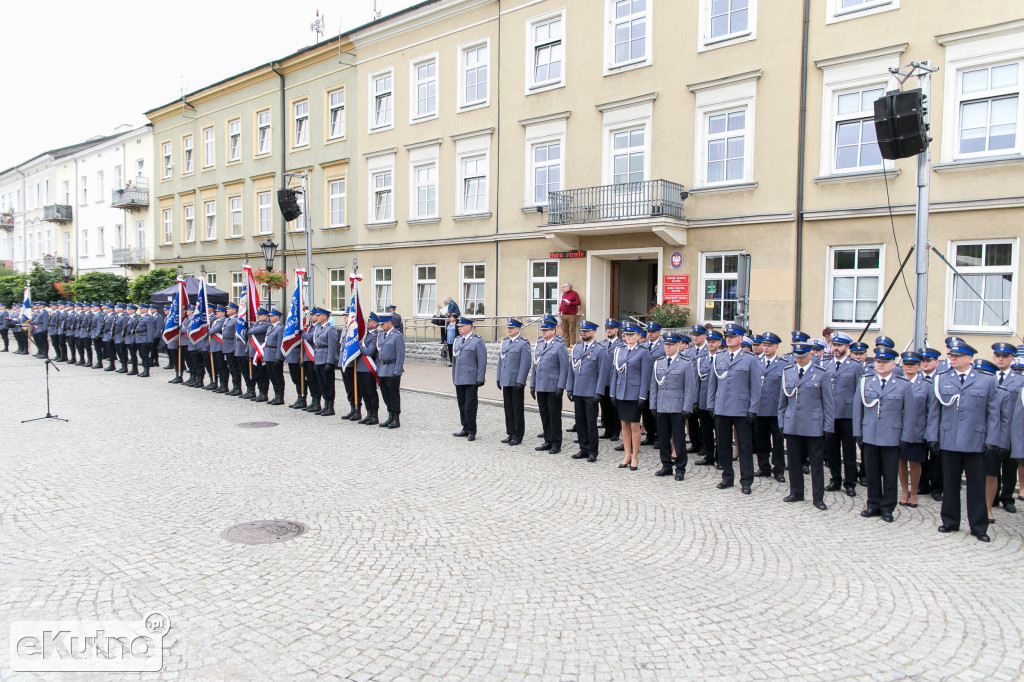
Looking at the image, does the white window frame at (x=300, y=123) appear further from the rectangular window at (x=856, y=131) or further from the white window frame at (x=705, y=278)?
the rectangular window at (x=856, y=131)

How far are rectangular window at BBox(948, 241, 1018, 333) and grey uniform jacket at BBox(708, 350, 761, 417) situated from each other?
886cm

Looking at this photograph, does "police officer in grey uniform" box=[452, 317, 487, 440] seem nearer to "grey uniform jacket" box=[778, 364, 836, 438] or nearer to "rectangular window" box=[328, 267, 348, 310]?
"grey uniform jacket" box=[778, 364, 836, 438]

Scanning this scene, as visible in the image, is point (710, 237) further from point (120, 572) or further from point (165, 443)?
point (120, 572)

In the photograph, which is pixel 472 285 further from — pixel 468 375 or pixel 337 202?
pixel 468 375

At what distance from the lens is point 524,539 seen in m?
6.03

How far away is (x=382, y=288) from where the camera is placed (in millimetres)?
27375

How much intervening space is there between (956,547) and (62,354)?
91.2 feet

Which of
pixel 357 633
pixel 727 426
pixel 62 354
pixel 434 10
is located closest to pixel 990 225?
pixel 727 426

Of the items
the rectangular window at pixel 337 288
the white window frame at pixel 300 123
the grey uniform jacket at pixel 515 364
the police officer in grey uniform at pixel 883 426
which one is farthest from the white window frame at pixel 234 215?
the police officer in grey uniform at pixel 883 426

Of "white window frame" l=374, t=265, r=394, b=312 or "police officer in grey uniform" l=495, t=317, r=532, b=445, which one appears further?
"white window frame" l=374, t=265, r=394, b=312

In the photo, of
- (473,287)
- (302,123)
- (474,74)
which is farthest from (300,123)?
(473,287)

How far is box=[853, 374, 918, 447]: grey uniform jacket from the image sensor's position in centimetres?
695

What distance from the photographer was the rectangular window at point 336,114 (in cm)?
2858

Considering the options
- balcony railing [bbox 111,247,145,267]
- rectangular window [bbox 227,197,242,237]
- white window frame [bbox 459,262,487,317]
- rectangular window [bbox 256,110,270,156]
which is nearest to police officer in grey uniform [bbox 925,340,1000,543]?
white window frame [bbox 459,262,487,317]
